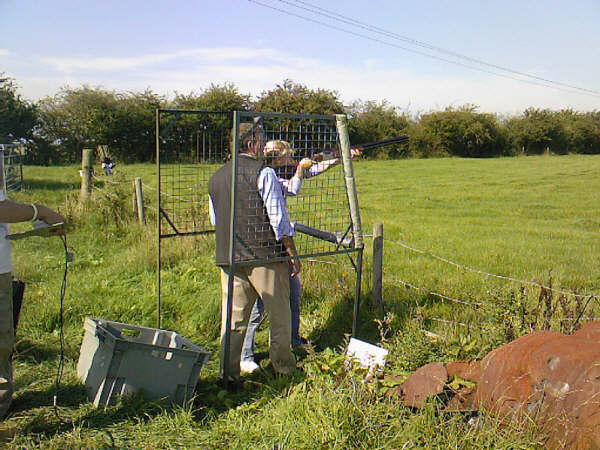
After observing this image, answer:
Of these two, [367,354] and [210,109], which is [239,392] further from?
[210,109]

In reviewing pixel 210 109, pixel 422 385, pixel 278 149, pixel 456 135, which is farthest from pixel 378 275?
pixel 456 135

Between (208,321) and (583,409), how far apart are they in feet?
11.9

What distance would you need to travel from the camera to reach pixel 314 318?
5.37 meters

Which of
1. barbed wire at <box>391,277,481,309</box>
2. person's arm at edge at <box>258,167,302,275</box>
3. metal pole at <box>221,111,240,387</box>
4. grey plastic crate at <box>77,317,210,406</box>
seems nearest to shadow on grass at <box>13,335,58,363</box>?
grey plastic crate at <box>77,317,210,406</box>

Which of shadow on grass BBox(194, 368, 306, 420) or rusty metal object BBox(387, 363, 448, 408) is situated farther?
shadow on grass BBox(194, 368, 306, 420)

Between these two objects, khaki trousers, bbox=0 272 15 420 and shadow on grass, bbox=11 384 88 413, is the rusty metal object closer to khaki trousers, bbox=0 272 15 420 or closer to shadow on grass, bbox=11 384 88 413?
shadow on grass, bbox=11 384 88 413

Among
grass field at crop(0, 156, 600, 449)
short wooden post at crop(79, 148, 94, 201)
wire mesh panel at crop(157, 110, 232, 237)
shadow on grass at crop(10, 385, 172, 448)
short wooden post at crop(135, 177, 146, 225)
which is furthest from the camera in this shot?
short wooden post at crop(79, 148, 94, 201)

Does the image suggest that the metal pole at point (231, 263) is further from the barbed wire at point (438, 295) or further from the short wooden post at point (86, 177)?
the short wooden post at point (86, 177)

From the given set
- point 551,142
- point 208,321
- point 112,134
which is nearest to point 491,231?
point 208,321

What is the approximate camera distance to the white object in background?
3763 millimetres

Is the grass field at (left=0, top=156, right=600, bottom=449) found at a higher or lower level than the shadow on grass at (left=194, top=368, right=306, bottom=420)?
higher

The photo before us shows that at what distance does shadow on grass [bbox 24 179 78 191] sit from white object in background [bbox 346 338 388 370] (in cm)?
1281

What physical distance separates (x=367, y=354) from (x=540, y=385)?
1.30 m

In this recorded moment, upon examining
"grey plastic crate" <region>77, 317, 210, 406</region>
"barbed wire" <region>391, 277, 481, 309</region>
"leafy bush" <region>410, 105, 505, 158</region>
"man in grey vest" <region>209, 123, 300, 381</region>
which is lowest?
"grey plastic crate" <region>77, 317, 210, 406</region>
